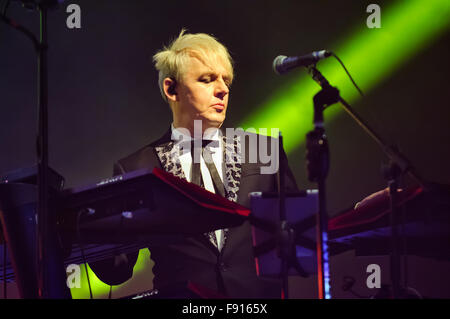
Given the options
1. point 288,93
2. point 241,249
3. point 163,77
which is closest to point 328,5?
point 288,93

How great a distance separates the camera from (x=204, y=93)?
260cm

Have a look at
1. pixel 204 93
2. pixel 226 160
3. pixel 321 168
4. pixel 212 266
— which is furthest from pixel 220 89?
pixel 321 168

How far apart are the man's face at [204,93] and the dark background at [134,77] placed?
79 centimetres

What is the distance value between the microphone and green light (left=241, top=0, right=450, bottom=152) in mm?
1443

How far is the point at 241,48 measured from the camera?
11.5 ft

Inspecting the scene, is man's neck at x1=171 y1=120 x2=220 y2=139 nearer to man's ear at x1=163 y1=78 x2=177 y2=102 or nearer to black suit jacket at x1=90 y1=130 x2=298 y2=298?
man's ear at x1=163 y1=78 x2=177 y2=102

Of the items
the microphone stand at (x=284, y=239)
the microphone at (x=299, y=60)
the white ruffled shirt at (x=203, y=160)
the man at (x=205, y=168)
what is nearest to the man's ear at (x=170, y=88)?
the man at (x=205, y=168)

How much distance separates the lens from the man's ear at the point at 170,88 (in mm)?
2715

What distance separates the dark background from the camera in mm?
3252

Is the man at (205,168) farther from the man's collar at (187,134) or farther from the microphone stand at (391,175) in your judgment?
the microphone stand at (391,175)

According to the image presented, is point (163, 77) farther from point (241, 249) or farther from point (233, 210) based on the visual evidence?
point (233, 210)

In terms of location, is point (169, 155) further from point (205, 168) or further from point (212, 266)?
point (212, 266)

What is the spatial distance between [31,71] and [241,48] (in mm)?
1375

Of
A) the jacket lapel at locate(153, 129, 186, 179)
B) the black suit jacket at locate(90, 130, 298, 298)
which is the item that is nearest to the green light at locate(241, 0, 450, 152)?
the jacket lapel at locate(153, 129, 186, 179)
